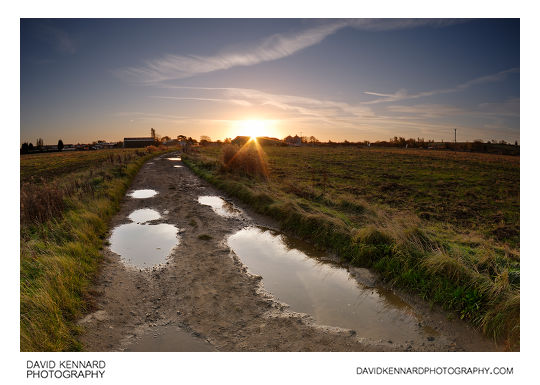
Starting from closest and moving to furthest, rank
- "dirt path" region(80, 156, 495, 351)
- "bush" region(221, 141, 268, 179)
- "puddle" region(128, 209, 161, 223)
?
"dirt path" region(80, 156, 495, 351) → "puddle" region(128, 209, 161, 223) → "bush" region(221, 141, 268, 179)

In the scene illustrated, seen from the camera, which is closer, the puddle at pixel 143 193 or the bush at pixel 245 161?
the puddle at pixel 143 193

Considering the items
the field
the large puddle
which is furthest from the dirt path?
the field

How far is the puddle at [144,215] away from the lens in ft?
38.4

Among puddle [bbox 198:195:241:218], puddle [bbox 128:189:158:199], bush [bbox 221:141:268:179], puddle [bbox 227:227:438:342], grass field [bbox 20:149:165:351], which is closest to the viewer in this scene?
grass field [bbox 20:149:165:351]

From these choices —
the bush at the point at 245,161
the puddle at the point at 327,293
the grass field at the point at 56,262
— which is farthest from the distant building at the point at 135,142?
the puddle at the point at 327,293

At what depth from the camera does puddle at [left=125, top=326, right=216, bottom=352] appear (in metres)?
4.44

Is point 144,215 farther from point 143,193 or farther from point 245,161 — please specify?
point 245,161

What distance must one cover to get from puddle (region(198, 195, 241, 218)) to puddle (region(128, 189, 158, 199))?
2987 mm

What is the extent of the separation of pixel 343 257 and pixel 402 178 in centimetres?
2028

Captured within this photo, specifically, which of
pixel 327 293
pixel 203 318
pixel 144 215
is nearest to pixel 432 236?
pixel 327 293

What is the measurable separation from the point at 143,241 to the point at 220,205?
526 centimetres

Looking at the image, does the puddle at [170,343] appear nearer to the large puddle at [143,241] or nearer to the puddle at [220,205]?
the large puddle at [143,241]

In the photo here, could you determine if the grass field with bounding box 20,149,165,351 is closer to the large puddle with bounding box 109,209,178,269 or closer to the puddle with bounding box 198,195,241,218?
the large puddle with bounding box 109,209,178,269

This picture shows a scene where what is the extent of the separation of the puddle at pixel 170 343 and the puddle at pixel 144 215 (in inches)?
295
